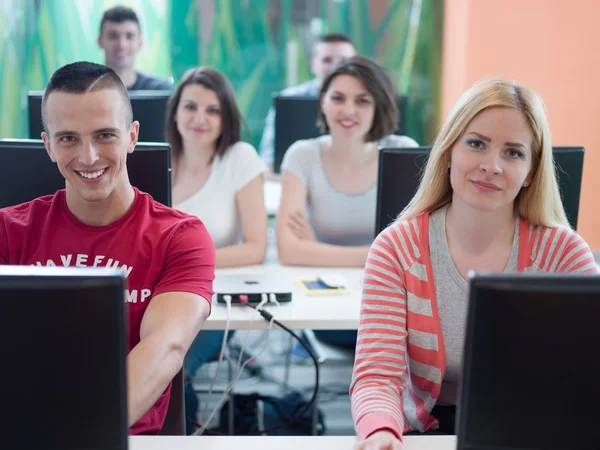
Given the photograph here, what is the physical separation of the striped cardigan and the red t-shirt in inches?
14.5

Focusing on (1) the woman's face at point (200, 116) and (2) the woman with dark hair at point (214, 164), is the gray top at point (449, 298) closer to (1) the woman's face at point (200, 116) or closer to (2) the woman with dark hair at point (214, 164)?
(2) the woman with dark hair at point (214, 164)

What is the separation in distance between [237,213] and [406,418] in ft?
4.35

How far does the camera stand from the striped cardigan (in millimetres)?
1364

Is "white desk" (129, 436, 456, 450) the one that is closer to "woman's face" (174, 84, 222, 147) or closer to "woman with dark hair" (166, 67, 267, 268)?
"woman with dark hair" (166, 67, 267, 268)

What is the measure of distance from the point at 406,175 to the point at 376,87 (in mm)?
880

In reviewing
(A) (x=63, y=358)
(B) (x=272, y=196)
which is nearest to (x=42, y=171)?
(A) (x=63, y=358)

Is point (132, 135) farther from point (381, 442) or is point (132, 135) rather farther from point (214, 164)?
point (214, 164)

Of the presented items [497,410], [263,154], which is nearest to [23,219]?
[497,410]

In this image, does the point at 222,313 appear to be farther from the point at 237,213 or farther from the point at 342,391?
the point at 342,391

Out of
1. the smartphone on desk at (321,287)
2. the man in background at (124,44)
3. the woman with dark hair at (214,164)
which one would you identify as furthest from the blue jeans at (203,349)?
the man in background at (124,44)

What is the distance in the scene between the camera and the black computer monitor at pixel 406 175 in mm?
1918

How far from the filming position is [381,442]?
1185 millimetres

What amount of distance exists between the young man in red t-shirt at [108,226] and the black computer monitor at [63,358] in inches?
24.0

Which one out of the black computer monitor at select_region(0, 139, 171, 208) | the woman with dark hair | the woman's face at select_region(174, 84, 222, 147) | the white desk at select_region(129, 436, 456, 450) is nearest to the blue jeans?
the woman with dark hair
